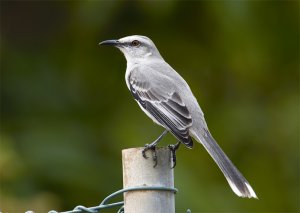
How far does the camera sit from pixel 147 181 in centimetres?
490

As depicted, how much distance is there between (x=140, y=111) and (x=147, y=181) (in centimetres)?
519

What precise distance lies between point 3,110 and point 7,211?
2.78m

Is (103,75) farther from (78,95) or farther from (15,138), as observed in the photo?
(15,138)

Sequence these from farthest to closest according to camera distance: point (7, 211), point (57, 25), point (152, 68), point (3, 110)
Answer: point (57, 25) < point (3, 110) < point (7, 211) < point (152, 68)

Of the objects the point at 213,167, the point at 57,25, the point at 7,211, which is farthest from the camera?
the point at 57,25

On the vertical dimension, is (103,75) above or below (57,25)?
below

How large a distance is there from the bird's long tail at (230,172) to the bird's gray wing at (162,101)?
0.22 meters

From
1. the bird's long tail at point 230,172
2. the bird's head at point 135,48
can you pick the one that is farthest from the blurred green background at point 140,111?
the bird's long tail at point 230,172

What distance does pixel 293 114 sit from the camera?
1004cm

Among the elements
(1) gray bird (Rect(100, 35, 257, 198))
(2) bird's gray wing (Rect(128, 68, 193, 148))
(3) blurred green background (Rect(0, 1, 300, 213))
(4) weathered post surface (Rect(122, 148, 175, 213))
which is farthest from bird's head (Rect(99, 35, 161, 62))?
(4) weathered post surface (Rect(122, 148, 175, 213))

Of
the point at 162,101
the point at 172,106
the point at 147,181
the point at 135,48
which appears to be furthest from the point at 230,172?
the point at 135,48

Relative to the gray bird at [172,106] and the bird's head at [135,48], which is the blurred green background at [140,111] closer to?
the bird's head at [135,48]

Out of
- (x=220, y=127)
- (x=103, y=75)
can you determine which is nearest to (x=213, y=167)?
(x=220, y=127)

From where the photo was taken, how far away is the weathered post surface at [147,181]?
4836mm
